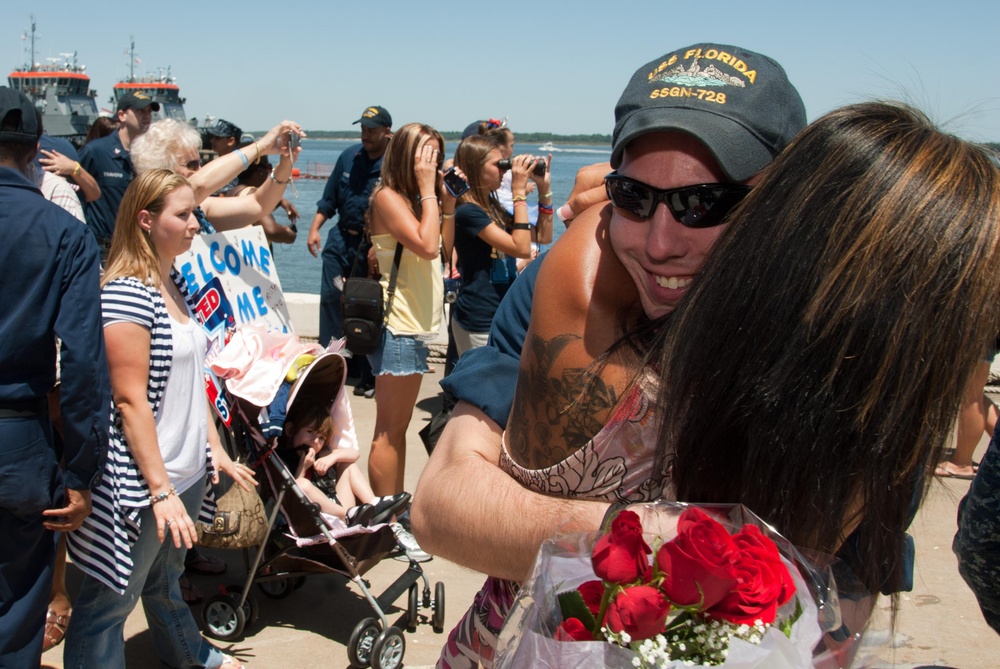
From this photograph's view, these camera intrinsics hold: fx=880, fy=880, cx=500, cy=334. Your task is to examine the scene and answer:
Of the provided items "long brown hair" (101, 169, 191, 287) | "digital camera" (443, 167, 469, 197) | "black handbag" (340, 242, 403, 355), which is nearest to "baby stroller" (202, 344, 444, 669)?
"black handbag" (340, 242, 403, 355)

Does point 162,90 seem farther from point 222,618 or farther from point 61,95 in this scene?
point 222,618

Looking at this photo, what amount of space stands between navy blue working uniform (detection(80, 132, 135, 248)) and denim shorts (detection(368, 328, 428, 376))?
9.05ft

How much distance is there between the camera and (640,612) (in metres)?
0.94

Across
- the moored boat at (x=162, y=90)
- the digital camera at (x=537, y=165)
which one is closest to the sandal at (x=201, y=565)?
the digital camera at (x=537, y=165)

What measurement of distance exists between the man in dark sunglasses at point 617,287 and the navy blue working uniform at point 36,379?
66.3 inches

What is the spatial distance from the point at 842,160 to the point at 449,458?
0.83 meters

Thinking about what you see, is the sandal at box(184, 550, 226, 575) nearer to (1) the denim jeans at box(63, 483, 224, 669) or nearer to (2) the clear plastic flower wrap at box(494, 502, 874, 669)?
(1) the denim jeans at box(63, 483, 224, 669)

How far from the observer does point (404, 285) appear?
4840 millimetres

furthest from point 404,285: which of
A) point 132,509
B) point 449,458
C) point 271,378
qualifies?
point 449,458

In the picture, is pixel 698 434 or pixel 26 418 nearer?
pixel 698 434

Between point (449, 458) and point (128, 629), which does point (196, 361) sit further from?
point (449, 458)

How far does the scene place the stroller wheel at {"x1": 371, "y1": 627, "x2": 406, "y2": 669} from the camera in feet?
11.8

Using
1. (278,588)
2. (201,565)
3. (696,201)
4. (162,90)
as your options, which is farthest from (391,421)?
(162,90)

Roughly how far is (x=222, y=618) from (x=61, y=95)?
1528 inches
